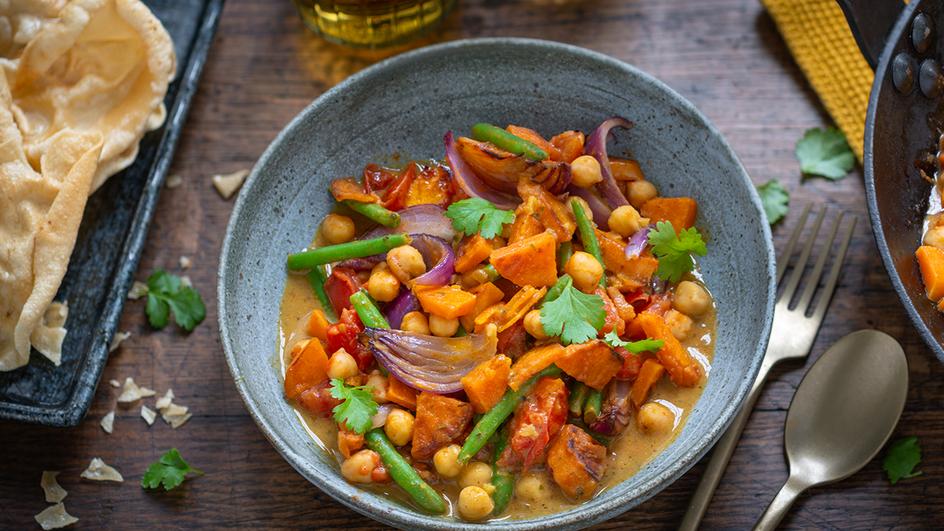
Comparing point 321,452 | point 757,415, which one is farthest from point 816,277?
point 321,452

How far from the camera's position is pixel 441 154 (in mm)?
3816

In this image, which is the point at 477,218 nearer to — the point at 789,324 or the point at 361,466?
the point at 361,466

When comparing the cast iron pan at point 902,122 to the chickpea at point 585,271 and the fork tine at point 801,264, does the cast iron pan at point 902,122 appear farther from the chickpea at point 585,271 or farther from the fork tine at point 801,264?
the chickpea at point 585,271

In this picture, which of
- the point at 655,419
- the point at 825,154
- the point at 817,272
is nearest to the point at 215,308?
the point at 655,419

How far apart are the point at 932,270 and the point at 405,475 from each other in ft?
6.16

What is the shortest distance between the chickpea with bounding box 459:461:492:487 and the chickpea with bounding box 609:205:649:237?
1.00 m

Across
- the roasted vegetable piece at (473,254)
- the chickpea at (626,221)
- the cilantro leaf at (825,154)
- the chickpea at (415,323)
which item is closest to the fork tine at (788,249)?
the cilantro leaf at (825,154)

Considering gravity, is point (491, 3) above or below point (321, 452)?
above

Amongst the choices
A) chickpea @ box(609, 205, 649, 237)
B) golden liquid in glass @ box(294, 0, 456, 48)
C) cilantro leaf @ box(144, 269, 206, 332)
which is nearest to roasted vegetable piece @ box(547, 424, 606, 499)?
chickpea @ box(609, 205, 649, 237)

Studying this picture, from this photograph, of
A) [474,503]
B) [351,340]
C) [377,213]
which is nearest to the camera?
[474,503]

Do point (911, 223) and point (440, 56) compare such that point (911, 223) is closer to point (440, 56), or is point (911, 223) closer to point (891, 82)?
point (891, 82)

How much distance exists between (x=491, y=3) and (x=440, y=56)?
0.91 metres

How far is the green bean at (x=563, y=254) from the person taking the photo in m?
3.32

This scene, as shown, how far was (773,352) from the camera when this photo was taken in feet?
11.4
